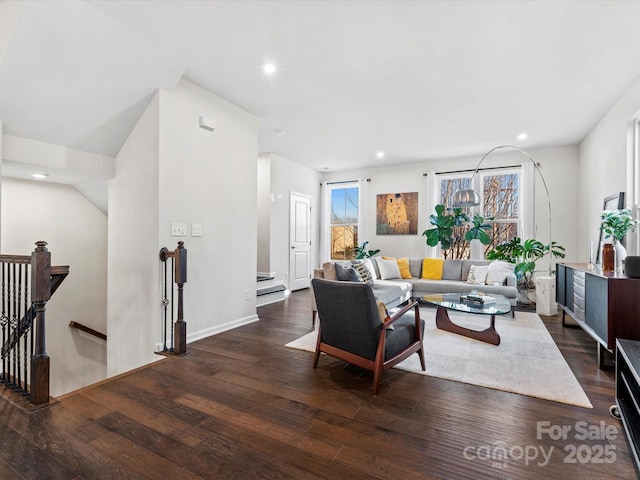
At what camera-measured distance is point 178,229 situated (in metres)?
3.47

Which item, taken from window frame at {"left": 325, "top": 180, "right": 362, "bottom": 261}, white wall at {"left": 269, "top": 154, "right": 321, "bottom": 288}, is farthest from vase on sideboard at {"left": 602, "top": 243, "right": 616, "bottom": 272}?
white wall at {"left": 269, "top": 154, "right": 321, "bottom": 288}

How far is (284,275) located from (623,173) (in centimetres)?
543

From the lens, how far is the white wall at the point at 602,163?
12.3 ft

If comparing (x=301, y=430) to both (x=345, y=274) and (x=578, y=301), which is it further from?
(x=578, y=301)

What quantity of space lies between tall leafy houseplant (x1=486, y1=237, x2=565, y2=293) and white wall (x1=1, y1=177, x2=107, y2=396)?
6.49 meters

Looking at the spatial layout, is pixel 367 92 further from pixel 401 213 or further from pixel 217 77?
pixel 401 213

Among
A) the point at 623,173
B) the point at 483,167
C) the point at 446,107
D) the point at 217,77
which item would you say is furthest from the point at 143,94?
the point at 483,167

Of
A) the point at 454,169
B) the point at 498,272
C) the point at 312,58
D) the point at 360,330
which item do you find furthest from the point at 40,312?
the point at 454,169

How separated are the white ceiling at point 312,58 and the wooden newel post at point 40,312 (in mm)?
1572

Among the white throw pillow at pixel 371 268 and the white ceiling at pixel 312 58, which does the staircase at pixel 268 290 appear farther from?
the white ceiling at pixel 312 58

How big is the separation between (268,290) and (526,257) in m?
4.49

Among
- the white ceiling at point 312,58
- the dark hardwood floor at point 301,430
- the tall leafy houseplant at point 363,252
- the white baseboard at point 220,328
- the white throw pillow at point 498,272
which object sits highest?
the white ceiling at point 312,58

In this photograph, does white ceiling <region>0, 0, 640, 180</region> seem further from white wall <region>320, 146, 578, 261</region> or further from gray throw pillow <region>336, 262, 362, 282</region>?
gray throw pillow <region>336, 262, 362, 282</region>

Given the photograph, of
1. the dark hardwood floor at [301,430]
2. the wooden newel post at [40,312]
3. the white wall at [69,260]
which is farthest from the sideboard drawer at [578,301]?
the white wall at [69,260]
